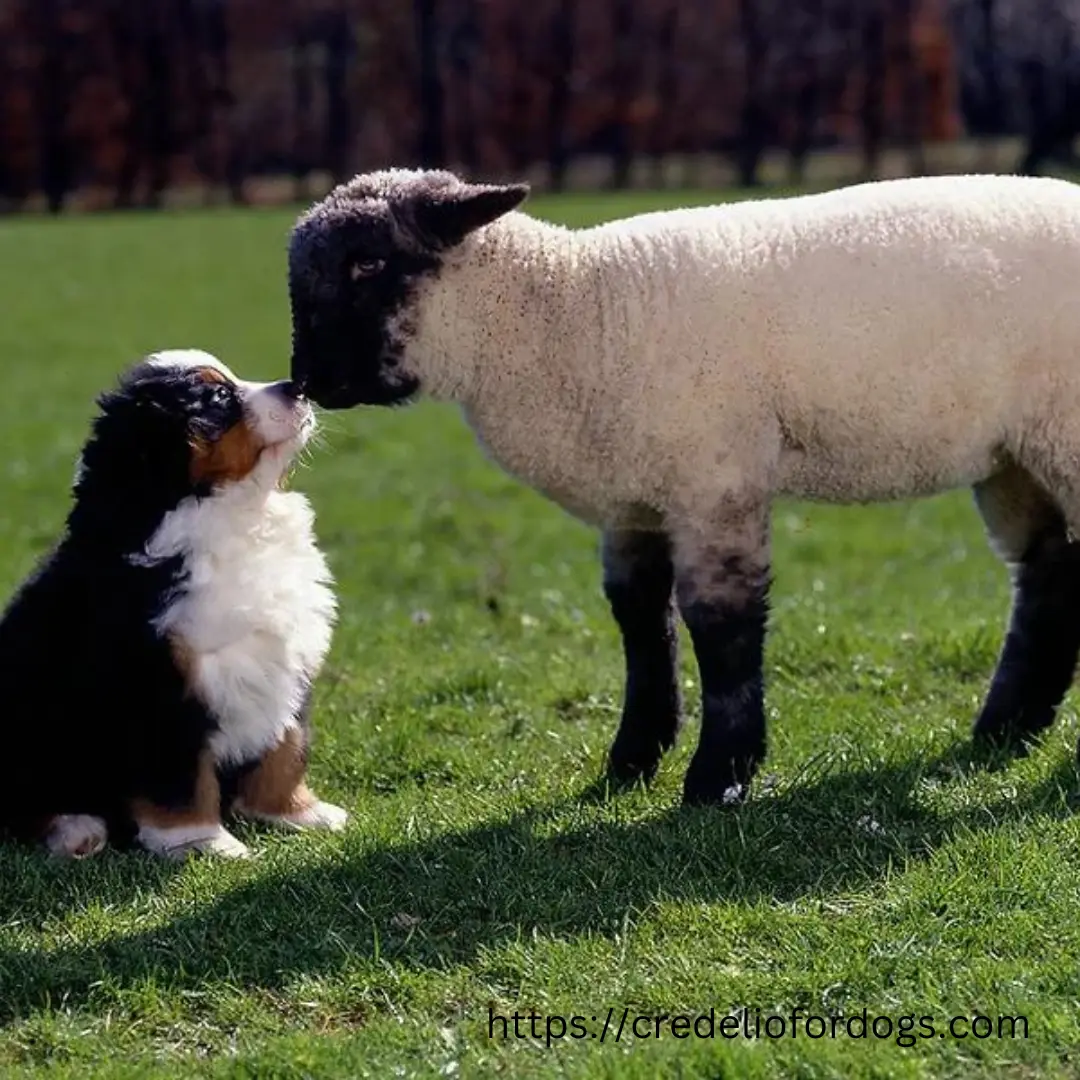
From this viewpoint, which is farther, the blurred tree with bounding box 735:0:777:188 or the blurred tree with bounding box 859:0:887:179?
the blurred tree with bounding box 735:0:777:188

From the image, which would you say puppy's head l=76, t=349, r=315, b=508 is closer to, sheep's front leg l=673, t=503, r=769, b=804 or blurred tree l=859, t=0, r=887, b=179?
sheep's front leg l=673, t=503, r=769, b=804

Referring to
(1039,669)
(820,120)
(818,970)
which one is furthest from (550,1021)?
(820,120)

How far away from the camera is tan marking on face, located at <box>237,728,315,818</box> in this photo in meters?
6.10

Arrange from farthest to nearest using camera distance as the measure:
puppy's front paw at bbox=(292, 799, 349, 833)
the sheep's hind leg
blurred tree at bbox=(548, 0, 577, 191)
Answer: blurred tree at bbox=(548, 0, 577, 191) → the sheep's hind leg → puppy's front paw at bbox=(292, 799, 349, 833)

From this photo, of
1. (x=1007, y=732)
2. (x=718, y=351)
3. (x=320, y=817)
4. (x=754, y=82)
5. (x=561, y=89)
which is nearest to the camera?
(x=718, y=351)

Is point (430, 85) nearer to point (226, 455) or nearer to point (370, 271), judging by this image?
point (226, 455)

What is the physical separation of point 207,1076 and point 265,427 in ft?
7.49

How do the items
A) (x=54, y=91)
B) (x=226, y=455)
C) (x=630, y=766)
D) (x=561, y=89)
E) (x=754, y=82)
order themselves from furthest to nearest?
(x=561, y=89) < (x=754, y=82) < (x=54, y=91) < (x=630, y=766) < (x=226, y=455)

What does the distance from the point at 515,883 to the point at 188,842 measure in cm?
116

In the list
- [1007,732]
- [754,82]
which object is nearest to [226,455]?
[1007,732]

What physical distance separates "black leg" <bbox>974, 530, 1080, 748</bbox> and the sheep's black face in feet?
7.77

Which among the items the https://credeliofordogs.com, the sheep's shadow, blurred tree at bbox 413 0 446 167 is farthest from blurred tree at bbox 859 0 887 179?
the https://credeliofordogs.com

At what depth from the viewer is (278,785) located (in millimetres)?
6117

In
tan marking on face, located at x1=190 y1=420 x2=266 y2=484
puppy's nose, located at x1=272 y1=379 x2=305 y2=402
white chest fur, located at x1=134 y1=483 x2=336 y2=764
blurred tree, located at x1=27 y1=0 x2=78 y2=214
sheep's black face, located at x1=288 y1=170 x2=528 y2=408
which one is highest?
sheep's black face, located at x1=288 y1=170 x2=528 y2=408
